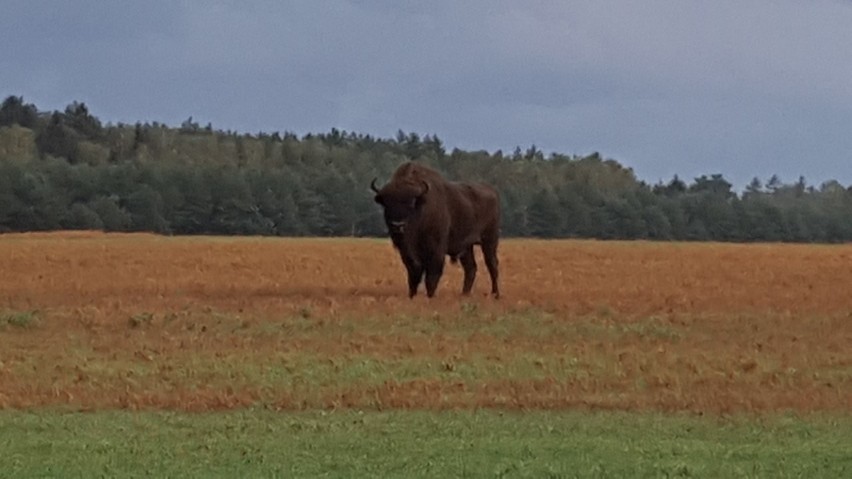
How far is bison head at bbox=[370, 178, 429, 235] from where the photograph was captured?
25.2 meters

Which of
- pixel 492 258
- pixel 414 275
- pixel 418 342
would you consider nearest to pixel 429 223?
pixel 414 275

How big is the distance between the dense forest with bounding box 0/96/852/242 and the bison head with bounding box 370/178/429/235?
52697mm

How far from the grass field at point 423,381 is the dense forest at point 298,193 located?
50.2 metres

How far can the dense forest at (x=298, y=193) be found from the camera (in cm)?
7738

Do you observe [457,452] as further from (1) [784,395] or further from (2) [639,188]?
(2) [639,188]

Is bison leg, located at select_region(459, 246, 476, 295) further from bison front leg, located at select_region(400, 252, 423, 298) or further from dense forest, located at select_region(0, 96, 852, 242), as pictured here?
dense forest, located at select_region(0, 96, 852, 242)

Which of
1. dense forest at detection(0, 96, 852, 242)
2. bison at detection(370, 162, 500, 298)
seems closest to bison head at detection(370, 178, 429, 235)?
bison at detection(370, 162, 500, 298)

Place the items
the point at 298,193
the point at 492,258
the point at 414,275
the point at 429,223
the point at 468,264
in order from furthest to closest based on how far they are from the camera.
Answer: the point at 298,193, the point at 492,258, the point at 468,264, the point at 429,223, the point at 414,275

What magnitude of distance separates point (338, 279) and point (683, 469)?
21.6 metres

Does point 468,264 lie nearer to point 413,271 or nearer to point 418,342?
point 413,271

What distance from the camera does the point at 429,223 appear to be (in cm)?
2586

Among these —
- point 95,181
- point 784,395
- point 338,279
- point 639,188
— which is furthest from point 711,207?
point 784,395

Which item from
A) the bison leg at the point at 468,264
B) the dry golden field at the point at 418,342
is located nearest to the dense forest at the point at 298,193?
the dry golden field at the point at 418,342

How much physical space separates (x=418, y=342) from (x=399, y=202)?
7787 mm
